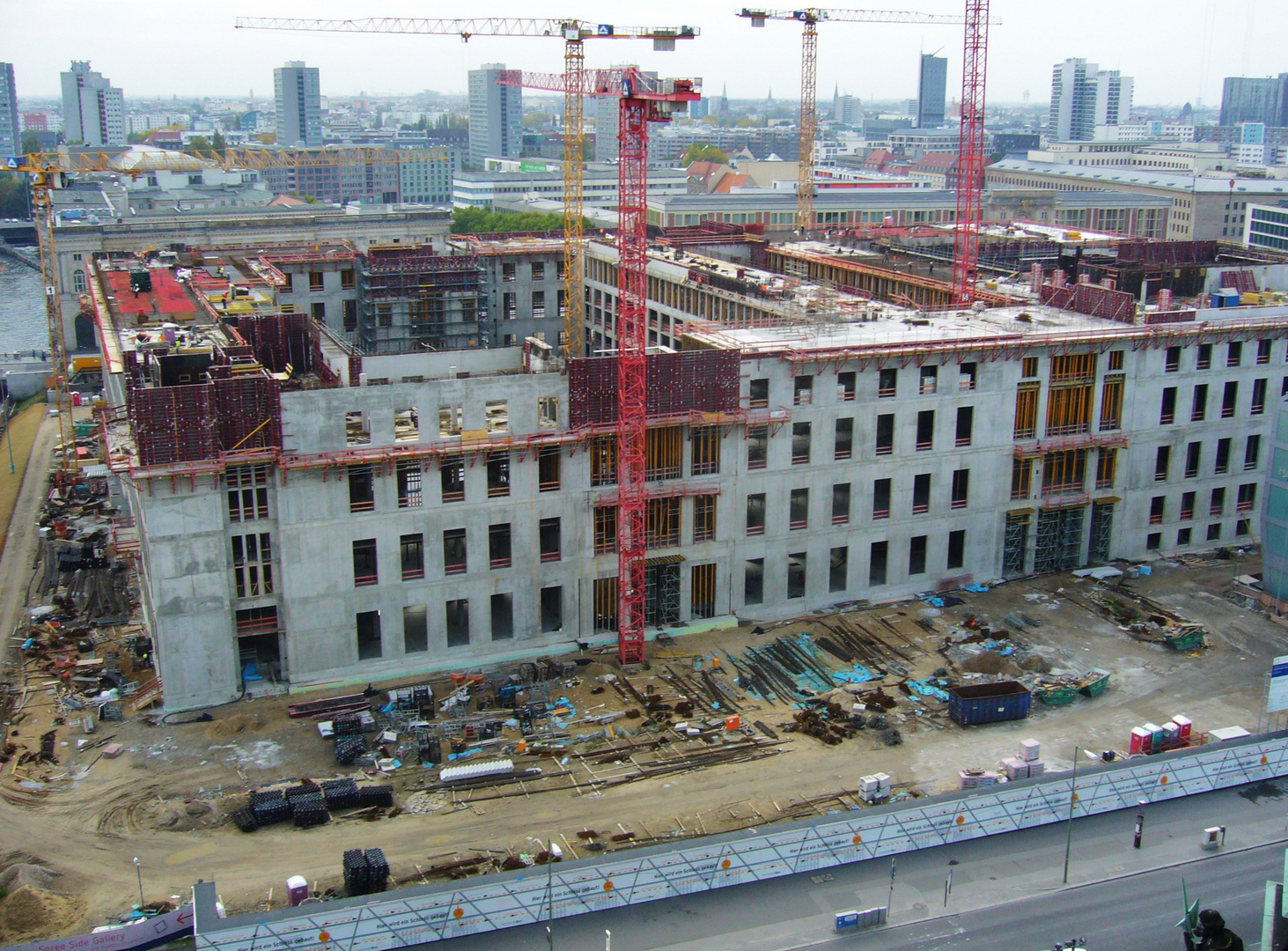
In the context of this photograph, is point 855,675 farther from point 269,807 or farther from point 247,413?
point 247,413

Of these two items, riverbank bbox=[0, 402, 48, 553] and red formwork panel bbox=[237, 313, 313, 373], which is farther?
riverbank bbox=[0, 402, 48, 553]

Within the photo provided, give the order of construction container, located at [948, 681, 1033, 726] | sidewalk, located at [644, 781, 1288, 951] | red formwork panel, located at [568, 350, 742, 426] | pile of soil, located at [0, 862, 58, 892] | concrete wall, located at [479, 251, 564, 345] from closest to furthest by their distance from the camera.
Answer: sidewalk, located at [644, 781, 1288, 951]
pile of soil, located at [0, 862, 58, 892]
construction container, located at [948, 681, 1033, 726]
red formwork panel, located at [568, 350, 742, 426]
concrete wall, located at [479, 251, 564, 345]

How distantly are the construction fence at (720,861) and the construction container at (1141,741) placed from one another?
463cm

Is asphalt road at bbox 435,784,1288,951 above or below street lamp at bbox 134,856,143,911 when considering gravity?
above

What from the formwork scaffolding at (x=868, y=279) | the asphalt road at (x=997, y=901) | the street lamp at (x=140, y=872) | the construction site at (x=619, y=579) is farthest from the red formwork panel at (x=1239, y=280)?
the street lamp at (x=140, y=872)

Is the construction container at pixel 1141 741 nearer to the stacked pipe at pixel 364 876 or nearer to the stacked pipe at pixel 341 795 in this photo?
the stacked pipe at pixel 364 876

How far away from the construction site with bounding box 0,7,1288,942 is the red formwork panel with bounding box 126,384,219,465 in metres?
0.15

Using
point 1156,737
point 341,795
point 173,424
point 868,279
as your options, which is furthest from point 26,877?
point 868,279

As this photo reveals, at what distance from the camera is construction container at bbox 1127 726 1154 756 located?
52844 millimetres

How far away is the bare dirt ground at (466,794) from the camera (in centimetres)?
4569

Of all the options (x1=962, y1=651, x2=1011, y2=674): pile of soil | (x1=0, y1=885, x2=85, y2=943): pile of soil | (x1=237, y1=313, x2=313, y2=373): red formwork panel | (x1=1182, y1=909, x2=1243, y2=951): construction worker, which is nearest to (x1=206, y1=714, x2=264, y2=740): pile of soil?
(x1=0, y1=885, x2=85, y2=943): pile of soil

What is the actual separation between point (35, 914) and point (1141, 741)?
42155mm

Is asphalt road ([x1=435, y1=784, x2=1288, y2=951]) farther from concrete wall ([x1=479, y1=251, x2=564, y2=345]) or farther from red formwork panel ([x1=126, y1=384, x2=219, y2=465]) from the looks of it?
concrete wall ([x1=479, y1=251, x2=564, y2=345])

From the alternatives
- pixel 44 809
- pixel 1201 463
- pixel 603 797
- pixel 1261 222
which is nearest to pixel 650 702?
pixel 603 797
